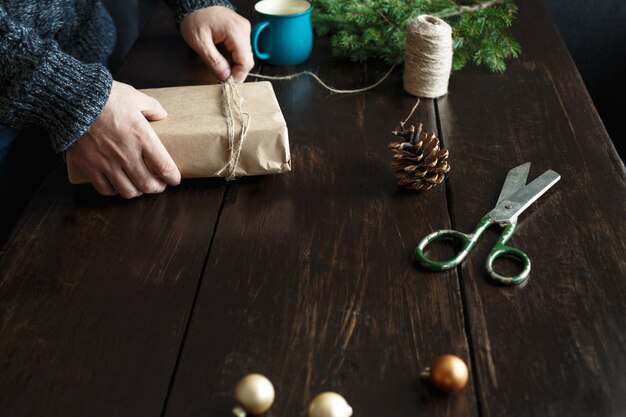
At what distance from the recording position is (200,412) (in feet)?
2.06

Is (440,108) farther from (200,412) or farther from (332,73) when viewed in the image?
(200,412)

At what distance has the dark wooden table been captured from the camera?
647 millimetres

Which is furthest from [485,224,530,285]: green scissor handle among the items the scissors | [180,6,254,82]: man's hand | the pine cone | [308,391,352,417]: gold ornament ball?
[180,6,254,82]: man's hand

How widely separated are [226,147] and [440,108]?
1.28 feet

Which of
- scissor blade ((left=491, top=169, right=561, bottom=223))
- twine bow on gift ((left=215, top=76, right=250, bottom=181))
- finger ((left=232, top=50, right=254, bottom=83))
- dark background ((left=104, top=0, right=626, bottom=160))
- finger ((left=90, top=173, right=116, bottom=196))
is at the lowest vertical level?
dark background ((left=104, top=0, right=626, bottom=160))

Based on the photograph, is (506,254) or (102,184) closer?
(506,254)

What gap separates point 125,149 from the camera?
2.97 feet

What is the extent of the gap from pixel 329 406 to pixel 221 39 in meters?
0.81

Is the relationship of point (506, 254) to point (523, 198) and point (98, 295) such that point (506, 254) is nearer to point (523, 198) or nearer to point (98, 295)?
point (523, 198)

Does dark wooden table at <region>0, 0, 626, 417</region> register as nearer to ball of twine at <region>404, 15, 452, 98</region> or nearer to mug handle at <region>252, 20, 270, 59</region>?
ball of twine at <region>404, 15, 452, 98</region>

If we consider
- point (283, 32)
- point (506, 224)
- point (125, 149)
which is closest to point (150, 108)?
point (125, 149)

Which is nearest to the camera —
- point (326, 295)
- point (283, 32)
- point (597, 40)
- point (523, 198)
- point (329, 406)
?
point (329, 406)

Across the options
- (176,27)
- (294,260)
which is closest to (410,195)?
(294,260)

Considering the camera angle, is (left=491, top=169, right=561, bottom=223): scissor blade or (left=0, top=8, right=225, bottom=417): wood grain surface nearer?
(left=0, top=8, right=225, bottom=417): wood grain surface
